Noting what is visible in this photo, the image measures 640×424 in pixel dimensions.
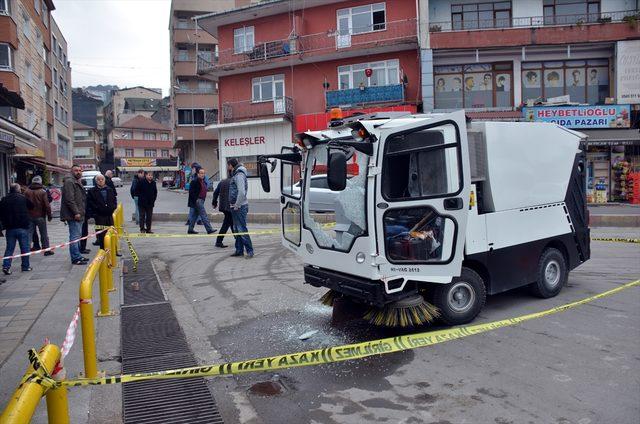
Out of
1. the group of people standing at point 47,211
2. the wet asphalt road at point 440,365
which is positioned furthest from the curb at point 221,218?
the wet asphalt road at point 440,365

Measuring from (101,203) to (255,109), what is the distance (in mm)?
22072

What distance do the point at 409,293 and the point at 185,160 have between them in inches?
2025

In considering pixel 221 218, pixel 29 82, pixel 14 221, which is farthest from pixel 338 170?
pixel 29 82

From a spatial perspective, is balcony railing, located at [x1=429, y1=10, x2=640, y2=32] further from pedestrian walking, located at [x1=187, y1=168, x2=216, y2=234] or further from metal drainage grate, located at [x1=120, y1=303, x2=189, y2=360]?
metal drainage grate, located at [x1=120, y1=303, x2=189, y2=360]

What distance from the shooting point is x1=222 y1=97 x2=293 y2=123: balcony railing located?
30.6 meters

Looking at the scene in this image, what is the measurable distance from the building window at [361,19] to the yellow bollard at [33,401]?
1086 inches

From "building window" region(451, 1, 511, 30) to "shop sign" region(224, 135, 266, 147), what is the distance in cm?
1272

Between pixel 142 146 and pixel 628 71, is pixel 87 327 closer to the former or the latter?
pixel 628 71

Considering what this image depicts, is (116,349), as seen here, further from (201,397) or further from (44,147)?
(44,147)

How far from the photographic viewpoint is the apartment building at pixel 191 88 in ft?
162

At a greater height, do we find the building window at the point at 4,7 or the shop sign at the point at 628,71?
the building window at the point at 4,7

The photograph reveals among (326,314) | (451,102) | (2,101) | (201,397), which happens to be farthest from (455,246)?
(451,102)

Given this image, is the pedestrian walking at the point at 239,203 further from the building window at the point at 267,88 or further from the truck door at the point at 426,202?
the building window at the point at 267,88

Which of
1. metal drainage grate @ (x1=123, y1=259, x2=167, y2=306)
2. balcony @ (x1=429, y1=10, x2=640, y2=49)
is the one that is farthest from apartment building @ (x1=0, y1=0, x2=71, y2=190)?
balcony @ (x1=429, y1=10, x2=640, y2=49)
